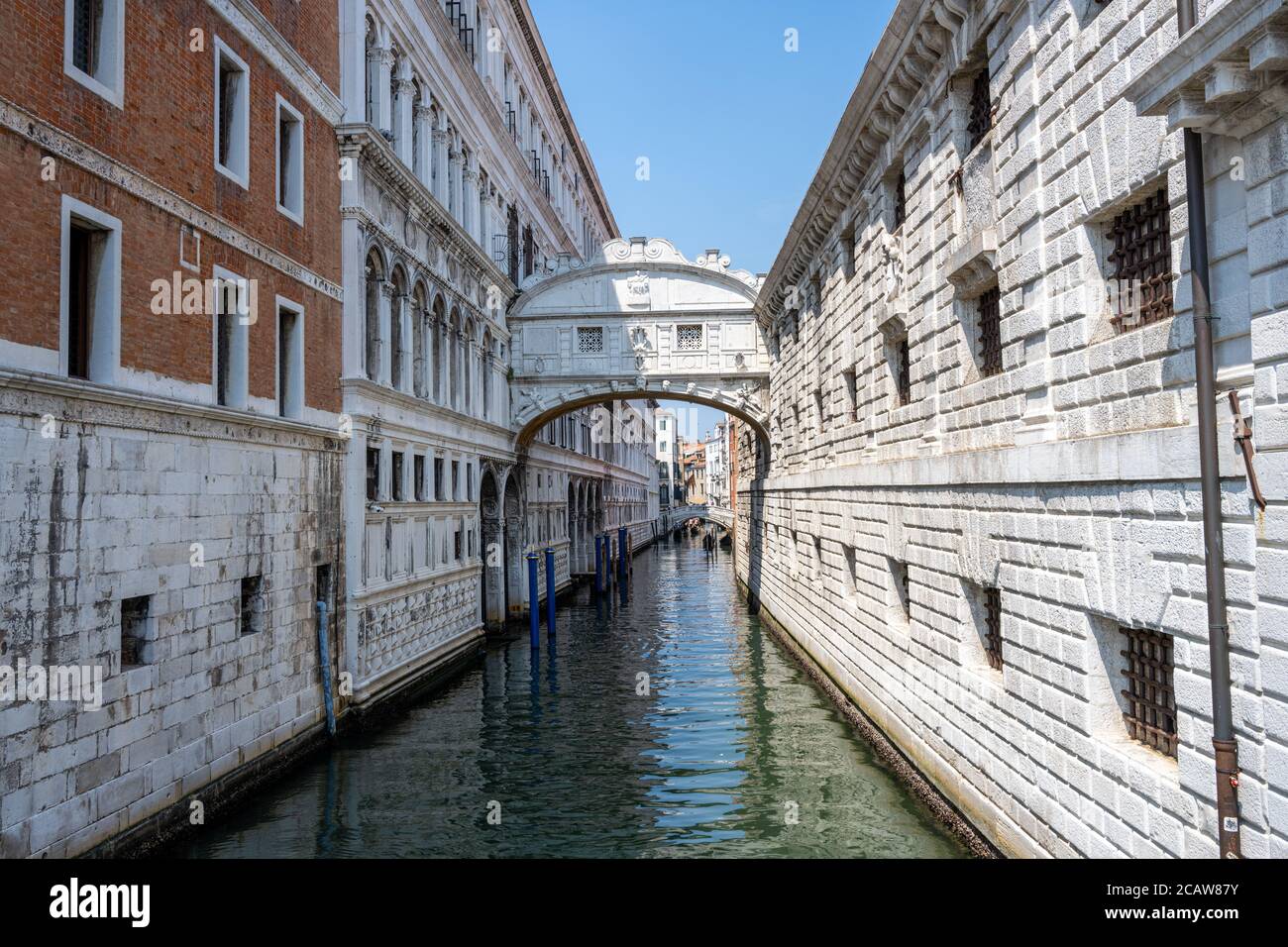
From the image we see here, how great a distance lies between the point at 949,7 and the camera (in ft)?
28.2

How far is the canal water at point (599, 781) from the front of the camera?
8.92 metres

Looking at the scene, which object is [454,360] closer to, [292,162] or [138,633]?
[292,162]

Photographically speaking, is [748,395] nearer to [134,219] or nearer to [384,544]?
[384,544]

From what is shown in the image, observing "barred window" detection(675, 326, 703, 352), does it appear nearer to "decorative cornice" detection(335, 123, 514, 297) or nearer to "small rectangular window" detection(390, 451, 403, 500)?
"decorative cornice" detection(335, 123, 514, 297)

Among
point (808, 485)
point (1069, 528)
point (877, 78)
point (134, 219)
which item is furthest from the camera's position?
point (808, 485)

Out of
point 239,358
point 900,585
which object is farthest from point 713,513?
point 239,358

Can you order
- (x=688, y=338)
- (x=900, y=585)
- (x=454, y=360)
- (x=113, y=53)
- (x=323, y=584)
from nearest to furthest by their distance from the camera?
1. (x=113, y=53)
2. (x=900, y=585)
3. (x=323, y=584)
4. (x=454, y=360)
5. (x=688, y=338)

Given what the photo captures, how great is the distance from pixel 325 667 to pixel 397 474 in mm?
3902

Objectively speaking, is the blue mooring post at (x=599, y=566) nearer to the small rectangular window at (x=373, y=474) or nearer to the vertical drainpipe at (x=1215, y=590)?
the small rectangular window at (x=373, y=474)

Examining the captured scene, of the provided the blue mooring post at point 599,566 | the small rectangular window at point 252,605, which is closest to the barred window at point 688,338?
the blue mooring post at point 599,566

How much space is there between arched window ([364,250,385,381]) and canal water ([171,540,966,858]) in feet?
16.4

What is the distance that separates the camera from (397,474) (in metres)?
15.3
